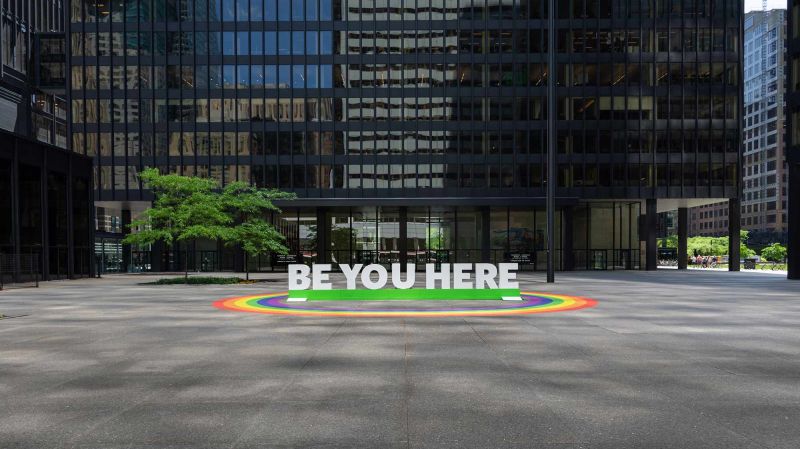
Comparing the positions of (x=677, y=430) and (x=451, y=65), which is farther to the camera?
(x=451, y=65)

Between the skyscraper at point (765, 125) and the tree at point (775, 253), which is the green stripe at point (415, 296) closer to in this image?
the tree at point (775, 253)

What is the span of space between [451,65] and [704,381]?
4717 centimetres

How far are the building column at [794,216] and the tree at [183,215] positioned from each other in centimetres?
4017

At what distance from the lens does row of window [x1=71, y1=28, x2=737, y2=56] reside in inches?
2026

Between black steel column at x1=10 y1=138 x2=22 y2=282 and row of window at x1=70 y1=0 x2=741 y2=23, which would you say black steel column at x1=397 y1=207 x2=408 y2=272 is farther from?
black steel column at x1=10 y1=138 x2=22 y2=282

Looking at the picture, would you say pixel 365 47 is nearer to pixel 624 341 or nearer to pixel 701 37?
pixel 701 37

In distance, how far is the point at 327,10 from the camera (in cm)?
5169

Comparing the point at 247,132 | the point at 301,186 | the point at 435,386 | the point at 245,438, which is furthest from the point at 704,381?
the point at 247,132

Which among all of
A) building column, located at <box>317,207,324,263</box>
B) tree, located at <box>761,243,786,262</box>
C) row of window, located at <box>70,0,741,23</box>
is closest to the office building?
row of window, located at <box>70,0,741,23</box>

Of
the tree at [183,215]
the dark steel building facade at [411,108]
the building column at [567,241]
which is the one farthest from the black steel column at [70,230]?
the building column at [567,241]

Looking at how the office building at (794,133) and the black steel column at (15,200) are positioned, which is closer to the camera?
the black steel column at (15,200)

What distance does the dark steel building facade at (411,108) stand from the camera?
168 feet

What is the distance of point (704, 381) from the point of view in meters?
8.16

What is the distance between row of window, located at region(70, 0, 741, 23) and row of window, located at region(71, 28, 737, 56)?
4.94 feet
